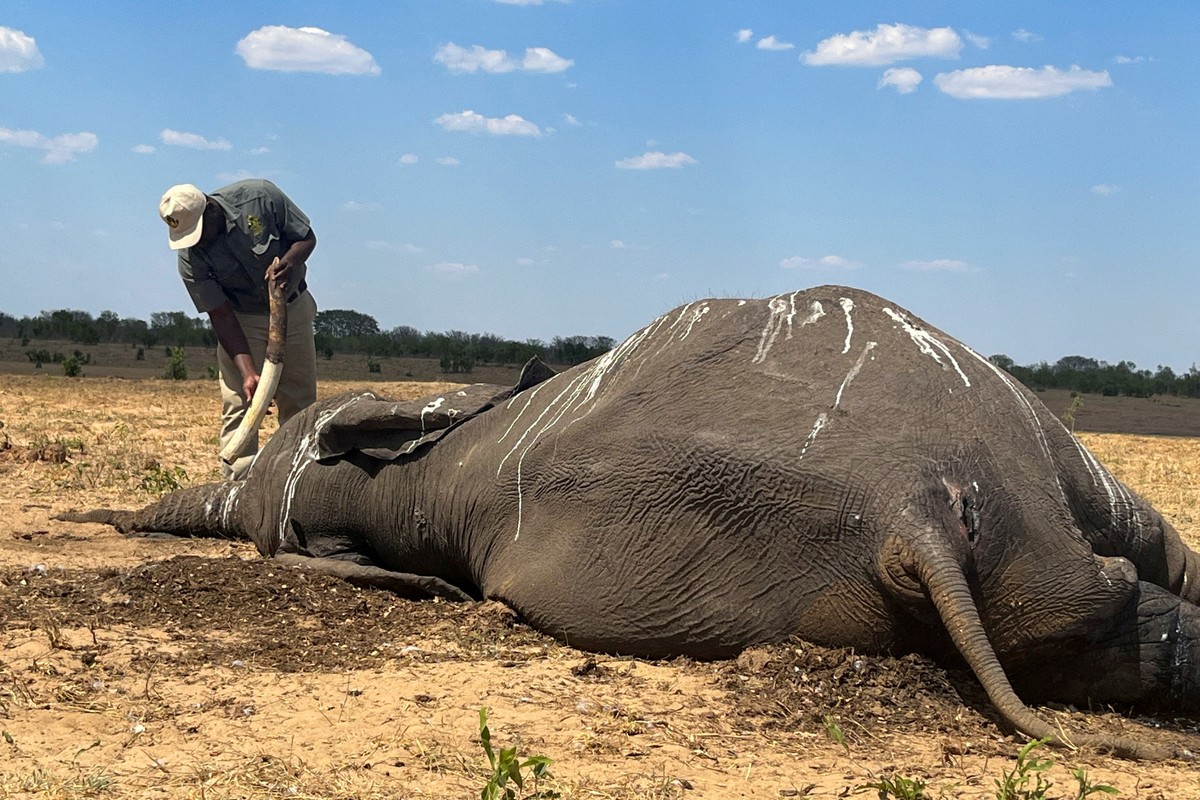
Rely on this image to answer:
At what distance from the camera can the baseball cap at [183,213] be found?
6.46 meters

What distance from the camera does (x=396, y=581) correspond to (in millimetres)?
4617

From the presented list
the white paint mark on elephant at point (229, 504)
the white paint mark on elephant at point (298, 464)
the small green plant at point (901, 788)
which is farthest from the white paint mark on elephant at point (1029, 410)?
the white paint mark on elephant at point (229, 504)

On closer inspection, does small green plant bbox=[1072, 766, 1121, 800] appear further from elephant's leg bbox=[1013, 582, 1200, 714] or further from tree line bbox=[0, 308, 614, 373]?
tree line bbox=[0, 308, 614, 373]

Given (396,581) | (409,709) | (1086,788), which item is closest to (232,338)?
(396,581)

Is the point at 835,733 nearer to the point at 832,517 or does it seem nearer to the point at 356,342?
the point at 832,517

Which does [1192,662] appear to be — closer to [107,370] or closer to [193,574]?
[193,574]

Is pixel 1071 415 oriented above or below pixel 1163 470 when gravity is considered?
above

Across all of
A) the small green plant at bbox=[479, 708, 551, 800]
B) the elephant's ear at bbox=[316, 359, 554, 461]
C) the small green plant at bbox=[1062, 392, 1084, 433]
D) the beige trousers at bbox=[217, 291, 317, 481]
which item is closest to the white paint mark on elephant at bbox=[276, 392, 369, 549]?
the elephant's ear at bbox=[316, 359, 554, 461]

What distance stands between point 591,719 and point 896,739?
0.78 metres

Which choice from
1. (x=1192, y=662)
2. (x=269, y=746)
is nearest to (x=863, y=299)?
(x=1192, y=662)

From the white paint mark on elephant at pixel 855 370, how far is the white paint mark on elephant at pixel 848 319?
55 millimetres

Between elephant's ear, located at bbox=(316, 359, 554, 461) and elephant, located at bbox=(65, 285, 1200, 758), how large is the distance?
44cm

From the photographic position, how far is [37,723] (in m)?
3.07

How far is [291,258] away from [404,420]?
212cm
